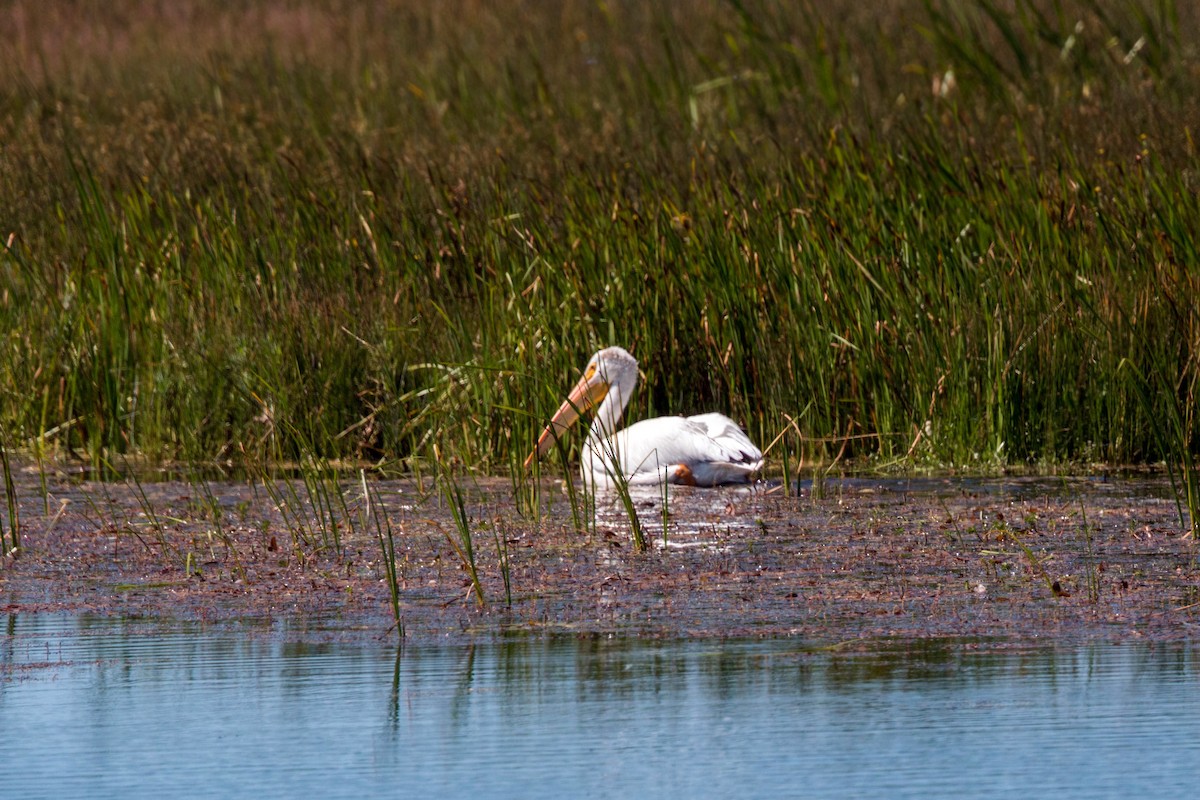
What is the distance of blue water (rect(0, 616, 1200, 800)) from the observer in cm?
363

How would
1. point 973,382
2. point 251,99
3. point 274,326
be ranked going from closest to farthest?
1. point 973,382
2. point 274,326
3. point 251,99

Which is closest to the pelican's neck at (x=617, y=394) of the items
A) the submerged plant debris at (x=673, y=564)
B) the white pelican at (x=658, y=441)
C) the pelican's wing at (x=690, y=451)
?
the white pelican at (x=658, y=441)

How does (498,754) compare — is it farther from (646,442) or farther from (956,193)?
(956,193)

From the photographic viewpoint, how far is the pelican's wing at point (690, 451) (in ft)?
26.0

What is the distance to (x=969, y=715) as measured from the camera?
4.03 metres

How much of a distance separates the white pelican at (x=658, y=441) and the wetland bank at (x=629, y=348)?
16 cm

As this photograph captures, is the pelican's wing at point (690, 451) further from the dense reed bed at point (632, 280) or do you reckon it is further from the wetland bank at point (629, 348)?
the dense reed bed at point (632, 280)

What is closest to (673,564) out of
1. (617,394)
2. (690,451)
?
(690,451)

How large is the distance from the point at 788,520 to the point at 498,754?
322 cm

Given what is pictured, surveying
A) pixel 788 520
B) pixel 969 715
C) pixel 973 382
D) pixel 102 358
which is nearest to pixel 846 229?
pixel 973 382

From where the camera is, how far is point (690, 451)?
7926 millimetres

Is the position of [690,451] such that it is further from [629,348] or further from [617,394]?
[629,348]

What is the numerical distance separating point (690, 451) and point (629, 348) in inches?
45.7

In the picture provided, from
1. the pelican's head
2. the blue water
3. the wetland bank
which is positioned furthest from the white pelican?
the blue water
